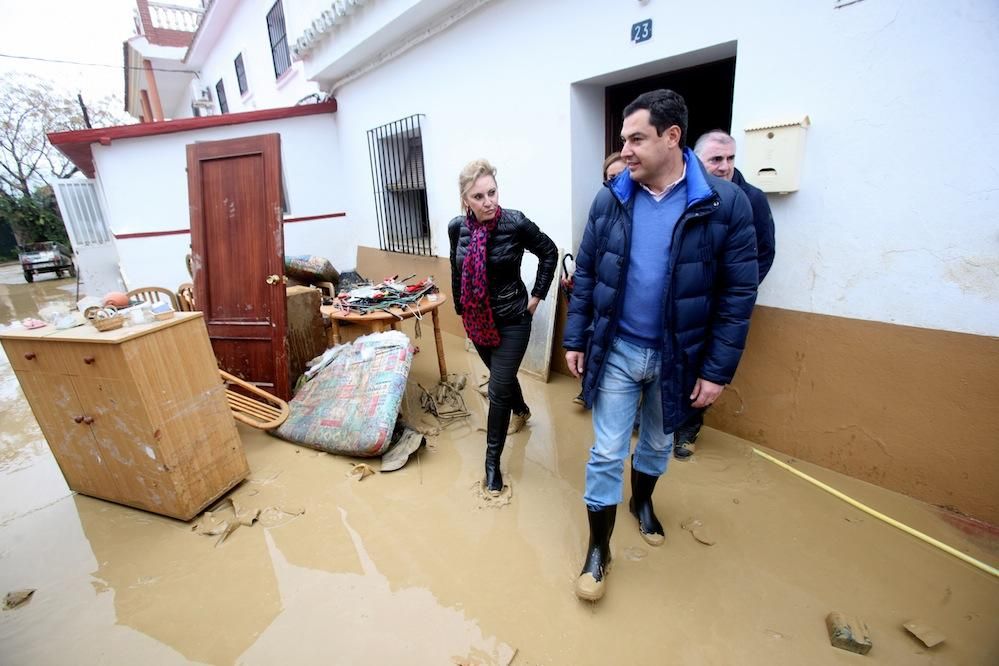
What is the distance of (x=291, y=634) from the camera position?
1.65 meters

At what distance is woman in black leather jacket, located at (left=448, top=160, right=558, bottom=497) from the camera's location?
7.07 feet

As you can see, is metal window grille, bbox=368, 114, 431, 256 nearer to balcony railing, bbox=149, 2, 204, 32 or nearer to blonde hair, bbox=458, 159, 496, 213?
blonde hair, bbox=458, 159, 496, 213

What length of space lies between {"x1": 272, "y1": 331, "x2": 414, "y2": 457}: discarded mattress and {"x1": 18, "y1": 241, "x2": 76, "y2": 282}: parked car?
15.9 metres

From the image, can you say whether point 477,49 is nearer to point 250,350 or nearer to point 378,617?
point 250,350

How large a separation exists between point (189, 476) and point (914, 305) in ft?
11.3

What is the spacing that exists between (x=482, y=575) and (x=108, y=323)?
2.03 metres

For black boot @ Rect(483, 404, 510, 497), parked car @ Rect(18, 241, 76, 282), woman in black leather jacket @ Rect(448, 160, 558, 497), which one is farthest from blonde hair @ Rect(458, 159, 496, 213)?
parked car @ Rect(18, 241, 76, 282)

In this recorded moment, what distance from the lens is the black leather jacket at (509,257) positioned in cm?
221

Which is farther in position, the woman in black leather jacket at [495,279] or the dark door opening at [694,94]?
the dark door opening at [694,94]

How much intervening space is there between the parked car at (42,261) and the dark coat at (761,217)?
18.4m

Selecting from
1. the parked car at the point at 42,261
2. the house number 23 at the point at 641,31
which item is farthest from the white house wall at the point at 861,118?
the parked car at the point at 42,261

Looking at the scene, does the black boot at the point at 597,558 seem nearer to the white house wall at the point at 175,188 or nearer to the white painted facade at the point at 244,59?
the white house wall at the point at 175,188

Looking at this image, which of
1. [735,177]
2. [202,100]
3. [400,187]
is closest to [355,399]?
[735,177]

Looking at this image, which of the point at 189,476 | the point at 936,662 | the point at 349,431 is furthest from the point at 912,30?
the point at 189,476
